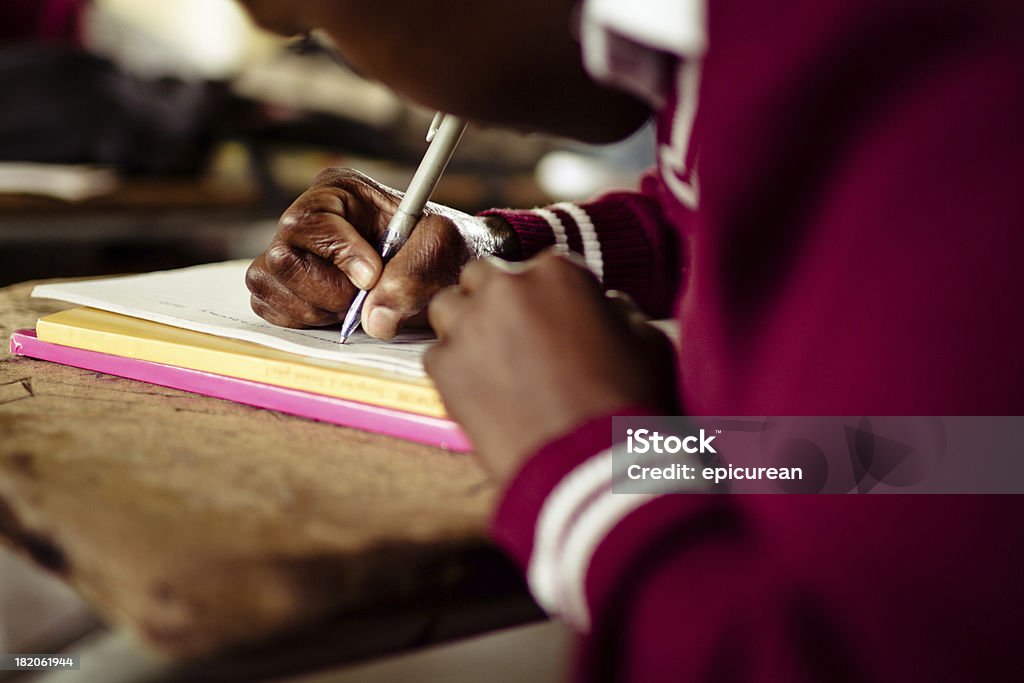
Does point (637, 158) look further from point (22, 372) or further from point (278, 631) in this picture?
point (278, 631)

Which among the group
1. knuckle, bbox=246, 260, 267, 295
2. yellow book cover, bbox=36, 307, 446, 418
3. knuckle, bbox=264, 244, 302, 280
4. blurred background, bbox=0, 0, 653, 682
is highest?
knuckle, bbox=264, 244, 302, 280

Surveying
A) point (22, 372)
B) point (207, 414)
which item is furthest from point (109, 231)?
point (207, 414)

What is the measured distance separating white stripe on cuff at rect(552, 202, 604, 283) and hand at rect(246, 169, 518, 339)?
0.51ft

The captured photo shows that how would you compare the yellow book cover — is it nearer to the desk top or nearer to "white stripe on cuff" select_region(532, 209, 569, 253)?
the desk top

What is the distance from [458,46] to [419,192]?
196 millimetres

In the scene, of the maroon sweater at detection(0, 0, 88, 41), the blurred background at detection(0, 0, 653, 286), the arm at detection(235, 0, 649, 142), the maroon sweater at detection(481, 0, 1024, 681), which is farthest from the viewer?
the maroon sweater at detection(0, 0, 88, 41)

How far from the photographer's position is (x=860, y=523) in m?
0.34

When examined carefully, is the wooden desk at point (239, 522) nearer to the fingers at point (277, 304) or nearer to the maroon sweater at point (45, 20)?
the fingers at point (277, 304)

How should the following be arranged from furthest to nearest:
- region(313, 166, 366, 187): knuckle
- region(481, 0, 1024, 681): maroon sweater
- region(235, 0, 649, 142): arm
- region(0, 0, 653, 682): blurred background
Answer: region(0, 0, 653, 682): blurred background < region(313, 166, 366, 187): knuckle < region(235, 0, 649, 142): arm < region(481, 0, 1024, 681): maroon sweater

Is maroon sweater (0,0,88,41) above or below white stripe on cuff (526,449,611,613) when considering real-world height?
above

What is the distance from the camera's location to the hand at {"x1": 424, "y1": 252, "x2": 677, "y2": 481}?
0.40 metres

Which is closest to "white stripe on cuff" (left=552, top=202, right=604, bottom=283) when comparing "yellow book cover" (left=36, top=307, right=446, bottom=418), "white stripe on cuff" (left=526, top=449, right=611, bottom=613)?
"yellow book cover" (left=36, top=307, right=446, bottom=418)

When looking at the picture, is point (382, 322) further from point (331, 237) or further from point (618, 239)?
point (618, 239)

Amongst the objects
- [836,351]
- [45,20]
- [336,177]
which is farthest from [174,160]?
[836,351]
